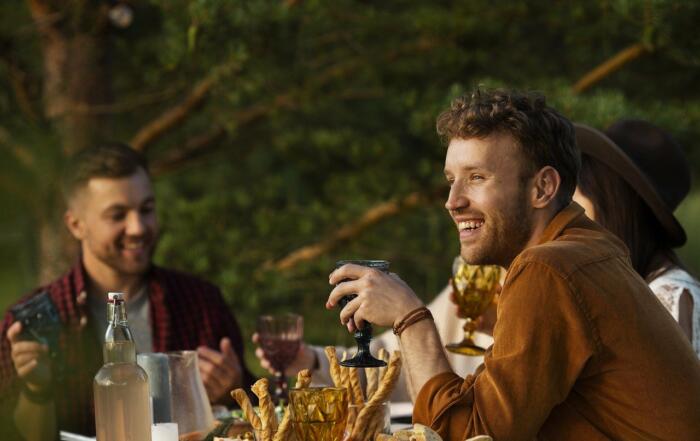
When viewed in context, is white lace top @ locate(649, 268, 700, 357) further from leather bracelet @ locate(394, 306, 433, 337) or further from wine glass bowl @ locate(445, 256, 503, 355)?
leather bracelet @ locate(394, 306, 433, 337)

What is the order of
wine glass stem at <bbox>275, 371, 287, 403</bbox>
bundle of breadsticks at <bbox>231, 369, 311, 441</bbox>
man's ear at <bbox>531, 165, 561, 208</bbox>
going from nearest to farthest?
bundle of breadsticks at <bbox>231, 369, 311, 441</bbox>, man's ear at <bbox>531, 165, 561, 208</bbox>, wine glass stem at <bbox>275, 371, 287, 403</bbox>

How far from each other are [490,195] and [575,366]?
36 cm

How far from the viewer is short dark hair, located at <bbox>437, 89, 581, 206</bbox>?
184cm

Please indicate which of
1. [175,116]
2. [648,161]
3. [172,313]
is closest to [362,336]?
[648,161]

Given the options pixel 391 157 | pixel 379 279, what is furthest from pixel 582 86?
pixel 379 279

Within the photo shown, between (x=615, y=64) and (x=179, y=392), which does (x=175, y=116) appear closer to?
(x=615, y=64)

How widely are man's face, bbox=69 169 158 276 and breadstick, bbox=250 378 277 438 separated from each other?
6.07ft

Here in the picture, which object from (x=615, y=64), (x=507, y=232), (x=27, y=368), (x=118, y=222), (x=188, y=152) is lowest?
(x=27, y=368)

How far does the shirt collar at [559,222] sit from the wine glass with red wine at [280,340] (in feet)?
3.38

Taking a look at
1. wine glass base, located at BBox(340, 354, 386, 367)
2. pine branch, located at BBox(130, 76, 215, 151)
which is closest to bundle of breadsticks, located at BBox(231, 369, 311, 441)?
wine glass base, located at BBox(340, 354, 386, 367)

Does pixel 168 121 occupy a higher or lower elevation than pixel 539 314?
higher

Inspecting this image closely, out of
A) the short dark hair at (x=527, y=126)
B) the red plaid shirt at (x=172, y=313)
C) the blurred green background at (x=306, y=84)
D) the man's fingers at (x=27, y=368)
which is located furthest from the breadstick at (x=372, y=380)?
the blurred green background at (x=306, y=84)

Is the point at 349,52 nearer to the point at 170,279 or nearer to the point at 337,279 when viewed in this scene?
the point at 170,279

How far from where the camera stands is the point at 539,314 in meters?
1.64
